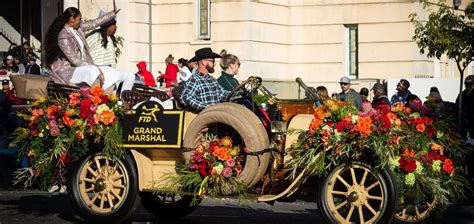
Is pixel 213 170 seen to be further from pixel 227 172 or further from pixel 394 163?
pixel 394 163

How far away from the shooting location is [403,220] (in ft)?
41.1

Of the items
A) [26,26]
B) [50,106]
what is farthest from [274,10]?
[50,106]

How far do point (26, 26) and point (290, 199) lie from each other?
96.1 feet

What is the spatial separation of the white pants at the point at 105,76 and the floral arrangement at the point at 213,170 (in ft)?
8.21

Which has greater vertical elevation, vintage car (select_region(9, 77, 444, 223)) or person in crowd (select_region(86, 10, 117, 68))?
person in crowd (select_region(86, 10, 117, 68))

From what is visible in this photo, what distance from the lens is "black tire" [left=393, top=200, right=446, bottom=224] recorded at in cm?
Result: 1206

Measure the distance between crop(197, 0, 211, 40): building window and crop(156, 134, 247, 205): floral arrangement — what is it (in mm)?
20898

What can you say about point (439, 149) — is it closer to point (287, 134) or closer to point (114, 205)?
point (287, 134)

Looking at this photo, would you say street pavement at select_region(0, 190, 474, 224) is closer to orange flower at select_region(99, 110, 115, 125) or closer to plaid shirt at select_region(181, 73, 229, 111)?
plaid shirt at select_region(181, 73, 229, 111)

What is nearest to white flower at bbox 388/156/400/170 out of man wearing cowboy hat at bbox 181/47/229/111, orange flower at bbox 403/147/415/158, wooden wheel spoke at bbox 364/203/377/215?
orange flower at bbox 403/147/415/158

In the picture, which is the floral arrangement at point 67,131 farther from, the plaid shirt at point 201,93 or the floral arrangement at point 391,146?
the floral arrangement at point 391,146

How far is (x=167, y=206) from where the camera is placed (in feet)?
44.7

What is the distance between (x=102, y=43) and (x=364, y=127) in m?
5.10

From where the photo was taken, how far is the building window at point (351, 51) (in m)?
33.1
